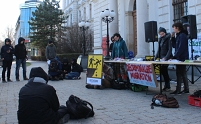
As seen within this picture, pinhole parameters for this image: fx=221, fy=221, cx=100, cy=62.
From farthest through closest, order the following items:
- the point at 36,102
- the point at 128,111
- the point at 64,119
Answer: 1. the point at 128,111
2. the point at 64,119
3. the point at 36,102

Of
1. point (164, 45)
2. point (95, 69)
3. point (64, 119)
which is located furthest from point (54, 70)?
point (64, 119)

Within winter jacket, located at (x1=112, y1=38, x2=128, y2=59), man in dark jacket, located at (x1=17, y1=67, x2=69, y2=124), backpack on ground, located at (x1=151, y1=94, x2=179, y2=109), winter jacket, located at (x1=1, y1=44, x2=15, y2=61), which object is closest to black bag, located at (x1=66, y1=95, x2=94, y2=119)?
man in dark jacket, located at (x1=17, y1=67, x2=69, y2=124)

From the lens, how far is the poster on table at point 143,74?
6.39 metres

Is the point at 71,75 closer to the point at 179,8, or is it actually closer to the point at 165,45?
the point at 165,45

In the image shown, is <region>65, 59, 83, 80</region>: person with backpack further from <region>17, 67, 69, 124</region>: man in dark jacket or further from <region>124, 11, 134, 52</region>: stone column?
<region>17, 67, 69, 124</region>: man in dark jacket

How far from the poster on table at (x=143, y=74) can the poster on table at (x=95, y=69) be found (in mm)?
1319

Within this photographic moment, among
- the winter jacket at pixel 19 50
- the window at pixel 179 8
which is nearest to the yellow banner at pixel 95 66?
the winter jacket at pixel 19 50

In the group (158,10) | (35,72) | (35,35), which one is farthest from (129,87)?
(35,35)

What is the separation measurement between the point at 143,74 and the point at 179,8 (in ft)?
26.7

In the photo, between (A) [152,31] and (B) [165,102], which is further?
(A) [152,31]

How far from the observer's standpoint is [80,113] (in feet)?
15.0

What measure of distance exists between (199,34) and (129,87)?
215 inches

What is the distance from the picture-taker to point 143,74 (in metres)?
6.79

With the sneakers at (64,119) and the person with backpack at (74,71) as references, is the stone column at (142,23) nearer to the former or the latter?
the person with backpack at (74,71)
